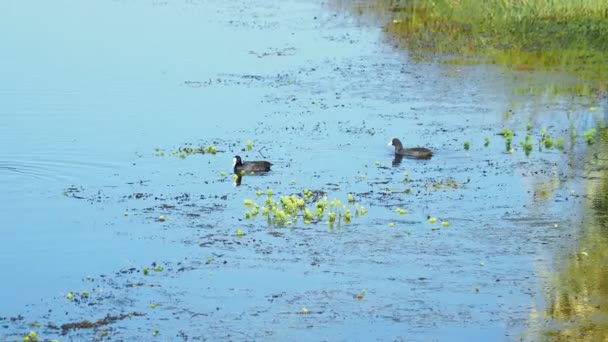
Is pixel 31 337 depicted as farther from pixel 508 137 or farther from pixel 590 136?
pixel 590 136

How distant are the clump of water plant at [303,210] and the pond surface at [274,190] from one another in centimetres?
21

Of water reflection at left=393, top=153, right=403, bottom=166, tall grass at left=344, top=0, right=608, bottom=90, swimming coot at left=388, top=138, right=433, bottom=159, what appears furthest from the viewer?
tall grass at left=344, top=0, right=608, bottom=90

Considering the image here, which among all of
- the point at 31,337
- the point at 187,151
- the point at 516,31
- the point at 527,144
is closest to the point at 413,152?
the point at 527,144

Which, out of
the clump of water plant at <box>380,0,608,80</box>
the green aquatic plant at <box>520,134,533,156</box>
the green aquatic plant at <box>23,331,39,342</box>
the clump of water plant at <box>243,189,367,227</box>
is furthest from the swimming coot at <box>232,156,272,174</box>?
the clump of water plant at <box>380,0,608,80</box>

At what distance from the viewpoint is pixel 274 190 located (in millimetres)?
19906

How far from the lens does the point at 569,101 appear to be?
26234mm

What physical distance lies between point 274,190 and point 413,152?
9.91 feet

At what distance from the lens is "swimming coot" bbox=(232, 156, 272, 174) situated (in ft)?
68.2

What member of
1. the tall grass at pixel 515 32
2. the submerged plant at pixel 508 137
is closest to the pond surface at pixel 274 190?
the submerged plant at pixel 508 137

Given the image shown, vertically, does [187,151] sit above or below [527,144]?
below

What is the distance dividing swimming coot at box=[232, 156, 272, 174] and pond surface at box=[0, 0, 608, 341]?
0.99ft

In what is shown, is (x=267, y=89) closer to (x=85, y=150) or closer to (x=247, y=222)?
(x=85, y=150)

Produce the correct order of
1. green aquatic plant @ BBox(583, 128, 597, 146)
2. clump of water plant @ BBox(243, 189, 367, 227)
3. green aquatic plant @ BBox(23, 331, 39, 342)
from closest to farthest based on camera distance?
green aquatic plant @ BBox(23, 331, 39, 342)
clump of water plant @ BBox(243, 189, 367, 227)
green aquatic plant @ BBox(583, 128, 597, 146)

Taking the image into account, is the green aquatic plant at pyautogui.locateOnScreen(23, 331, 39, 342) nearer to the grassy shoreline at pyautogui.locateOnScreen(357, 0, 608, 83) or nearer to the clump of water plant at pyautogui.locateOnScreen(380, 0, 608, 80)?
the grassy shoreline at pyautogui.locateOnScreen(357, 0, 608, 83)
